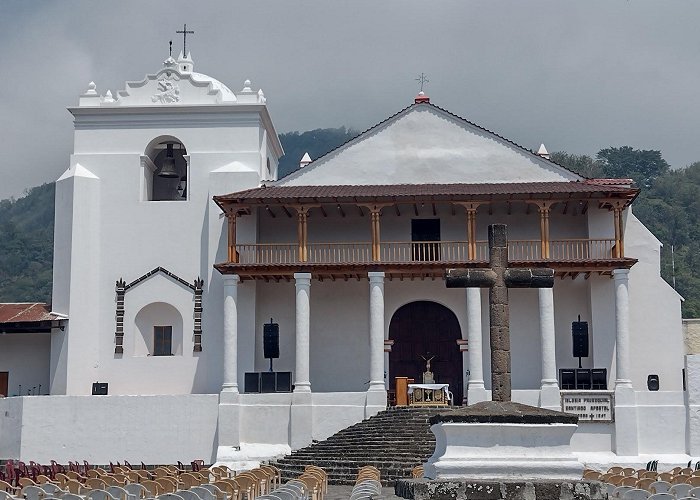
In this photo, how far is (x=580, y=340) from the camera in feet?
118

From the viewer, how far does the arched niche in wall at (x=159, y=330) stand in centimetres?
3747

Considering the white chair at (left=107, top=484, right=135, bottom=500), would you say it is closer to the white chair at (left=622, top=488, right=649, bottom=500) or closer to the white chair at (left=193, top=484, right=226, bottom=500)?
the white chair at (left=193, top=484, right=226, bottom=500)

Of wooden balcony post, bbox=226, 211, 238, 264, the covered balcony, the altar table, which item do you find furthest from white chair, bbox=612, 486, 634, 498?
wooden balcony post, bbox=226, 211, 238, 264

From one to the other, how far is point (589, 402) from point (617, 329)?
246 centimetres

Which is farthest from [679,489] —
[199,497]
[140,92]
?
[140,92]

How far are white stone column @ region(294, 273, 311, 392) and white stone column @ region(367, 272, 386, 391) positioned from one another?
6.35 feet

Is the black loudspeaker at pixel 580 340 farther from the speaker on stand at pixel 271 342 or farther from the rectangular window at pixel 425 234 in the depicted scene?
the speaker on stand at pixel 271 342

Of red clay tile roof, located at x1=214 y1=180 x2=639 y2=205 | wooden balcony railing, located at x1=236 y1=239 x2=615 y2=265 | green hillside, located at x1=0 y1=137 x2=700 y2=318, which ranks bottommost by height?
wooden balcony railing, located at x1=236 y1=239 x2=615 y2=265

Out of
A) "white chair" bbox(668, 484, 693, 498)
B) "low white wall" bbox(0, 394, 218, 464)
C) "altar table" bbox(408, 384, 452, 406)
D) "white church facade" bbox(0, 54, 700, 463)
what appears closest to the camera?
"white chair" bbox(668, 484, 693, 498)

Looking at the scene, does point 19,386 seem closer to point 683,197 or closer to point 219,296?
point 219,296

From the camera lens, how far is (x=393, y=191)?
35.7m

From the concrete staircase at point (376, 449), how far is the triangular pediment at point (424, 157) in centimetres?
800

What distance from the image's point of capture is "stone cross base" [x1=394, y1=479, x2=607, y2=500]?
14.5 metres

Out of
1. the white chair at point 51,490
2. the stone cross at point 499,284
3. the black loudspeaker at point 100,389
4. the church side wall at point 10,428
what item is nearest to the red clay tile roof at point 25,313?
the black loudspeaker at point 100,389
